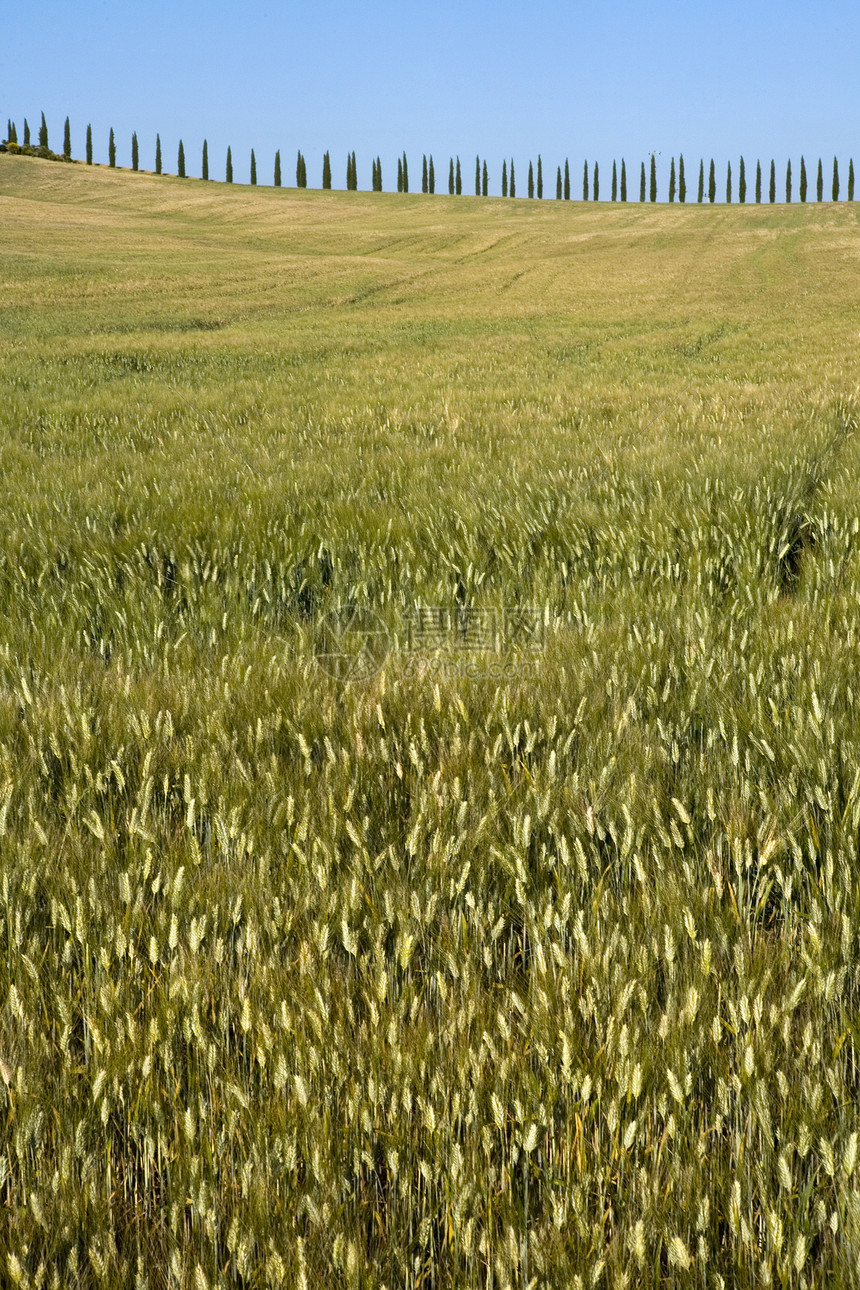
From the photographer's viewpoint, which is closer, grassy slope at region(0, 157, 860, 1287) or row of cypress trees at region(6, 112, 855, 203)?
grassy slope at region(0, 157, 860, 1287)

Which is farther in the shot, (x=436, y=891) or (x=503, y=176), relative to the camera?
(x=503, y=176)

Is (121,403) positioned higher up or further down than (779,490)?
higher up

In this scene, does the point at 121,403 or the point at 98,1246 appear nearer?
the point at 98,1246

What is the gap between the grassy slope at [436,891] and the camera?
1.21 metres

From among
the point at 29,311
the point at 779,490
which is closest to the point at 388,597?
the point at 779,490

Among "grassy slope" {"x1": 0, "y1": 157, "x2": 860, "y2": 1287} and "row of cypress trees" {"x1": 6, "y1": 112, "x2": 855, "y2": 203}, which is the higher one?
"row of cypress trees" {"x1": 6, "y1": 112, "x2": 855, "y2": 203}

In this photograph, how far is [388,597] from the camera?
Result: 13.5 feet

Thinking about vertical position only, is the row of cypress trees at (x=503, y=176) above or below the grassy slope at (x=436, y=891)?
above

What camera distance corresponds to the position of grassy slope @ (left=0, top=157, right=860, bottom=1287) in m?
1.21

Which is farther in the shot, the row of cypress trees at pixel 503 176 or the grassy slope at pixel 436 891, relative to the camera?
the row of cypress trees at pixel 503 176

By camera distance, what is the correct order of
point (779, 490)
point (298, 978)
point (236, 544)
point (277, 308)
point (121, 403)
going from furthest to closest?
point (277, 308) → point (121, 403) → point (779, 490) → point (236, 544) → point (298, 978)

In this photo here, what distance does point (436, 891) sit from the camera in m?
1.89

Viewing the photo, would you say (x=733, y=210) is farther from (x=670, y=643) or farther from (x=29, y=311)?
(x=670, y=643)

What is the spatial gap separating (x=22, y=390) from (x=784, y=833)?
523 inches
